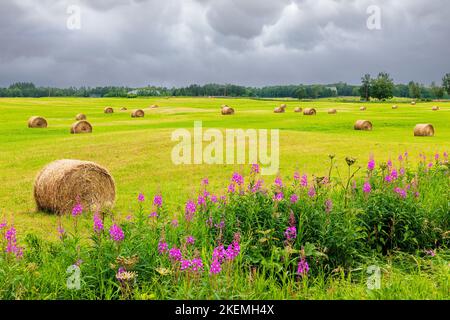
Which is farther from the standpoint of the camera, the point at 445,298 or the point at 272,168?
the point at 272,168

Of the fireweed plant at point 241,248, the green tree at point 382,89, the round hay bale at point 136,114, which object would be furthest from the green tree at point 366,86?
the fireweed plant at point 241,248

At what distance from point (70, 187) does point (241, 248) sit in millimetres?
7568

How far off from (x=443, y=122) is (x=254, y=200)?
45695 millimetres

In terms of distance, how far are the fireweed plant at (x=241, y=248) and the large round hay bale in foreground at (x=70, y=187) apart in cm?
486

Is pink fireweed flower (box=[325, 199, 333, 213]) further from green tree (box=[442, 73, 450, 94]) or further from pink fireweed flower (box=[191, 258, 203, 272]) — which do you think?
→ green tree (box=[442, 73, 450, 94])

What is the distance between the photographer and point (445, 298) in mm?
5688

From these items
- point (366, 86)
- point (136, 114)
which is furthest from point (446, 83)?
point (136, 114)

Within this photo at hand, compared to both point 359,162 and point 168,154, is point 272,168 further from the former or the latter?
point 168,154

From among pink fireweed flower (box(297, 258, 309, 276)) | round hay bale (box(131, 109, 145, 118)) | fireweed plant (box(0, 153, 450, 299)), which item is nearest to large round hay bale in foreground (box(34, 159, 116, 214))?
fireweed plant (box(0, 153, 450, 299))

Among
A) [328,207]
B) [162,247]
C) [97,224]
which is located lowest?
[162,247]

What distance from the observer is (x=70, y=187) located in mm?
12852

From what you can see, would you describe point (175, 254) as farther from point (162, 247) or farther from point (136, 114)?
point (136, 114)

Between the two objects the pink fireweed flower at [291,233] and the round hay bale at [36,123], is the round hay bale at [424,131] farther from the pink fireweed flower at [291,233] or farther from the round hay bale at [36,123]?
the round hay bale at [36,123]
